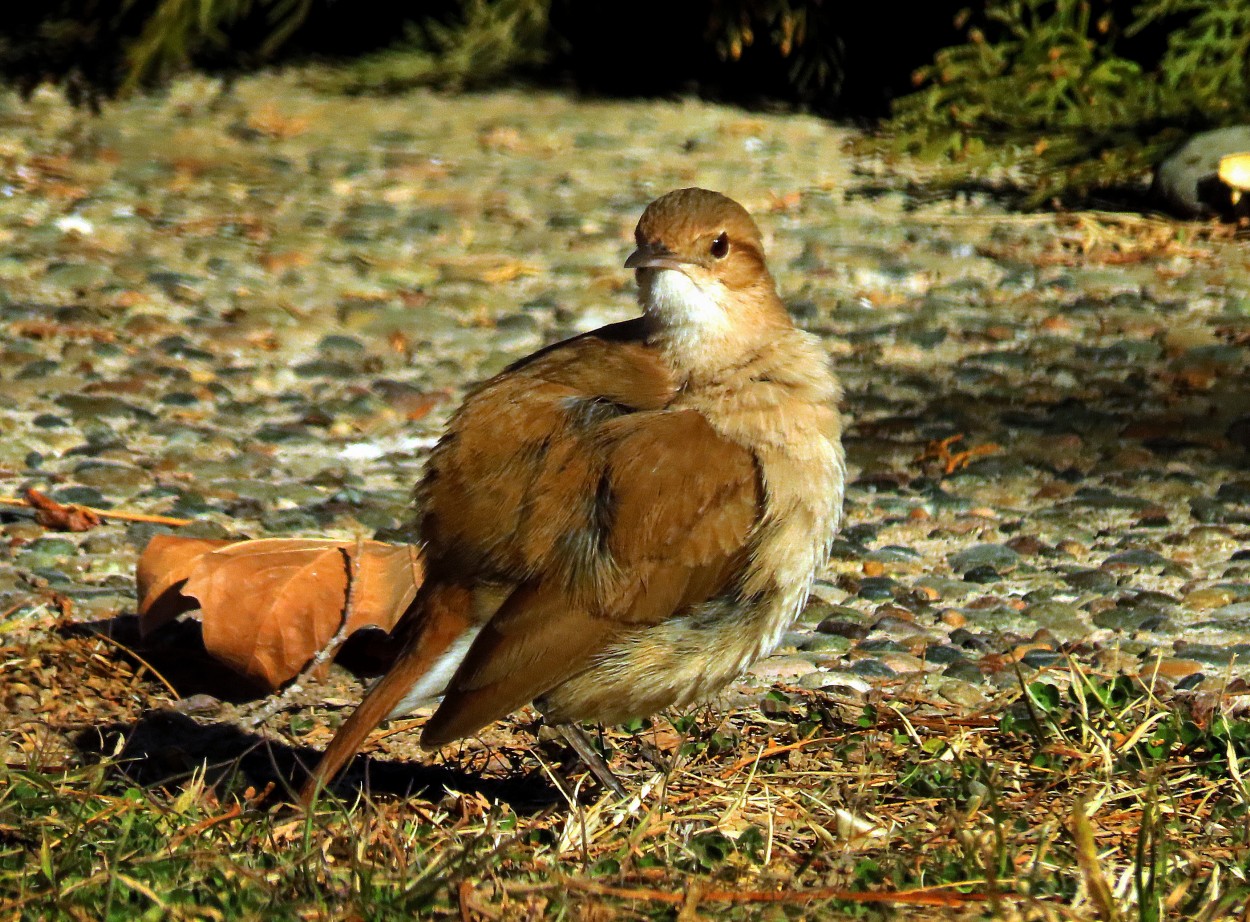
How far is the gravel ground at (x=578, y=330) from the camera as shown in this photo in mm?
4785

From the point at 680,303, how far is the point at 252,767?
1.43 meters

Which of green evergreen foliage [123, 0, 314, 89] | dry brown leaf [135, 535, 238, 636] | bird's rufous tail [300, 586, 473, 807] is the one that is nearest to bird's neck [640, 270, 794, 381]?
bird's rufous tail [300, 586, 473, 807]

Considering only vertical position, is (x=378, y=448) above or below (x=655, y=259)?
below

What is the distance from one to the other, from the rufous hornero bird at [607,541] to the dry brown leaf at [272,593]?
47 centimetres

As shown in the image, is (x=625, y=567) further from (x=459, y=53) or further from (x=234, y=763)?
(x=459, y=53)

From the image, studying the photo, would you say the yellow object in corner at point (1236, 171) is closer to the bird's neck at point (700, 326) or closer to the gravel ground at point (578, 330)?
the gravel ground at point (578, 330)

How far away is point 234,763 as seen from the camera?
3701 millimetres

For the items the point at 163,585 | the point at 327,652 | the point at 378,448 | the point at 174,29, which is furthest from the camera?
the point at 174,29

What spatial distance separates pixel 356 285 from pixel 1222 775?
15.5ft

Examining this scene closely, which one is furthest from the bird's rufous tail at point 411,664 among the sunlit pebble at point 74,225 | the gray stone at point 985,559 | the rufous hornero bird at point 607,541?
the sunlit pebble at point 74,225

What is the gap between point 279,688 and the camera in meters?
4.21

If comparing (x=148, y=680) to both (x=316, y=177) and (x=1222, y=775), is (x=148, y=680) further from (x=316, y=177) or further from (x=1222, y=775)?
(x=316, y=177)

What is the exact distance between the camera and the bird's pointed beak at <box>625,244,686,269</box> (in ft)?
12.8

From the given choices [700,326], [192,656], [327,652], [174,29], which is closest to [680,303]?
[700,326]
